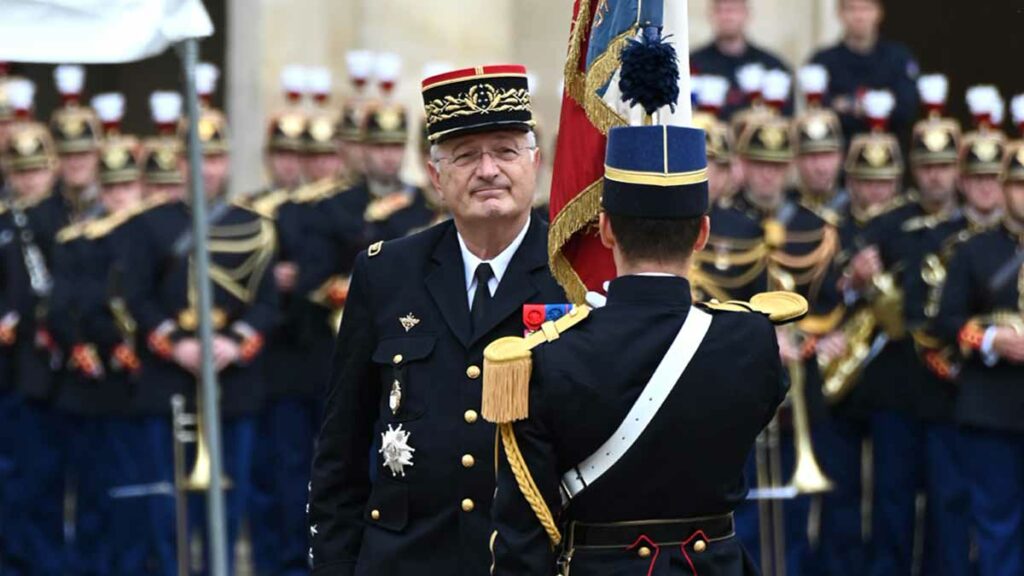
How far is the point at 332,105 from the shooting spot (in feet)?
49.0

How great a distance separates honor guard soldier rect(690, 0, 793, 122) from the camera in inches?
541

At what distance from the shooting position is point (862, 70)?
13938 mm

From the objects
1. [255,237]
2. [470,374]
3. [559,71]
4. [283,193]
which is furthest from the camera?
[559,71]

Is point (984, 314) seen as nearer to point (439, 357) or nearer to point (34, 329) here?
point (34, 329)

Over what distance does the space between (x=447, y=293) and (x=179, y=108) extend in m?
7.68

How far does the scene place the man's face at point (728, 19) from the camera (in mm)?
13883

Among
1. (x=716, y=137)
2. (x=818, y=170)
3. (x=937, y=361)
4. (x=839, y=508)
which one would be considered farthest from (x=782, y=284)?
(x=839, y=508)

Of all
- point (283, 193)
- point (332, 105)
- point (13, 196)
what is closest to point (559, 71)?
point (332, 105)

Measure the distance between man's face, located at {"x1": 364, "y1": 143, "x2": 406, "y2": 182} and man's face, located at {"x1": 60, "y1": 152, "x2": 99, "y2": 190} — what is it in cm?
149

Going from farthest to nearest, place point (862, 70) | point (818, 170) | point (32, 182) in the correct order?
point (862, 70) → point (32, 182) → point (818, 170)

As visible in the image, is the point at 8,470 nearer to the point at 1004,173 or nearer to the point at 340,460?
the point at 1004,173

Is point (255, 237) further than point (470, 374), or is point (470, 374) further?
point (255, 237)

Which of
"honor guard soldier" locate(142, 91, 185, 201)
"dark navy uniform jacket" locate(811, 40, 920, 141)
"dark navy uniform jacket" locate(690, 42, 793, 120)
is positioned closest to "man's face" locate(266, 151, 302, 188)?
"honor guard soldier" locate(142, 91, 185, 201)

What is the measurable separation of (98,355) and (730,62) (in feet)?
12.9
